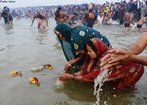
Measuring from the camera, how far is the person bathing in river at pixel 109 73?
470 centimetres

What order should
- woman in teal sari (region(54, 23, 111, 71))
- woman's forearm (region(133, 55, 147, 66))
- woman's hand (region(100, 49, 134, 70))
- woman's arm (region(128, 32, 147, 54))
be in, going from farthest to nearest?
woman in teal sari (region(54, 23, 111, 71))
woman's arm (region(128, 32, 147, 54))
woman's forearm (region(133, 55, 147, 66))
woman's hand (region(100, 49, 134, 70))

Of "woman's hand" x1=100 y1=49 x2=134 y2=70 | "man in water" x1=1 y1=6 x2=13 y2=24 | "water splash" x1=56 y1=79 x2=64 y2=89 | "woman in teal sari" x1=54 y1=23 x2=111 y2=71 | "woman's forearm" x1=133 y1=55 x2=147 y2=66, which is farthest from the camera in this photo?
"man in water" x1=1 y1=6 x2=13 y2=24

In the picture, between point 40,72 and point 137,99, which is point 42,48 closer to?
point 40,72

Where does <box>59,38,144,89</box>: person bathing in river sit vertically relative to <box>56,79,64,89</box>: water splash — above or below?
above

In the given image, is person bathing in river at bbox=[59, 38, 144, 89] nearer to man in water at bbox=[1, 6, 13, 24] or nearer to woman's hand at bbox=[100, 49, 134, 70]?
woman's hand at bbox=[100, 49, 134, 70]

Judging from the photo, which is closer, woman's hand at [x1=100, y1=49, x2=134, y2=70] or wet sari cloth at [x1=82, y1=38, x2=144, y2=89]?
woman's hand at [x1=100, y1=49, x2=134, y2=70]

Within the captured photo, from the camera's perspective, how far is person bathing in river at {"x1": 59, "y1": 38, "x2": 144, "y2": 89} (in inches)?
185

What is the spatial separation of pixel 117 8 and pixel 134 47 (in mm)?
20533

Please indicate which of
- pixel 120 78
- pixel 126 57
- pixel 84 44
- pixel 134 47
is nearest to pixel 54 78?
pixel 84 44

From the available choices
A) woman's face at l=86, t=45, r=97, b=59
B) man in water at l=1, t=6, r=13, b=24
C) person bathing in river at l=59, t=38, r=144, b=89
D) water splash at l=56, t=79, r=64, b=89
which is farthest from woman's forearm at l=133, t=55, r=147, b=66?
man in water at l=1, t=6, r=13, b=24

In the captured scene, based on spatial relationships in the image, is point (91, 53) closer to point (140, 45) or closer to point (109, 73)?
point (109, 73)

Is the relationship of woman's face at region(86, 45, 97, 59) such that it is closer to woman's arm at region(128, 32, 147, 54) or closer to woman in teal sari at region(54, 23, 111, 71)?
woman in teal sari at region(54, 23, 111, 71)

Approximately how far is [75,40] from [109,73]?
1.11 m

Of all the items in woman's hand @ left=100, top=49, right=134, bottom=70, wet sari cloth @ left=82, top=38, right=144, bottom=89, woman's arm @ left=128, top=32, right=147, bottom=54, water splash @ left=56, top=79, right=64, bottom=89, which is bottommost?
water splash @ left=56, top=79, right=64, bottom=89
